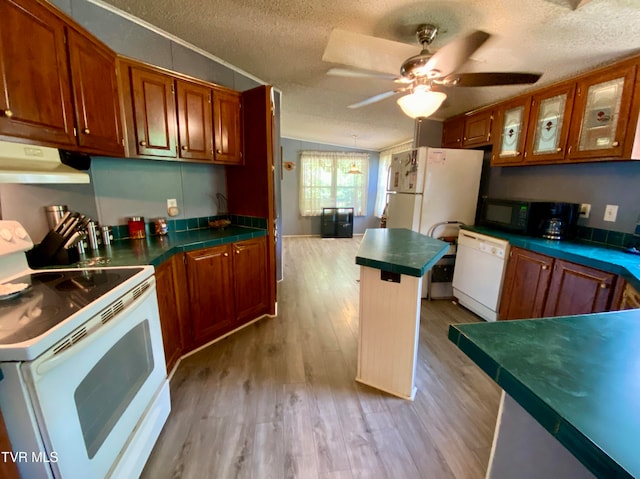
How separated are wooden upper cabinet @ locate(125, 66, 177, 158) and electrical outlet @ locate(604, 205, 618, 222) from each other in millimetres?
3483

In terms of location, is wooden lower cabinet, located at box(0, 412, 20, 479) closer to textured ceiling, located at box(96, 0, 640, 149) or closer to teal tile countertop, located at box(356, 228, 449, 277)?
teal tile countertop, located at box(356, 228, 449, 277)

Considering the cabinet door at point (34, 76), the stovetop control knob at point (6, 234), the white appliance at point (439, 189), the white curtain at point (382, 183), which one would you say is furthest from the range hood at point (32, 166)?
the white curtain at point (382, 183)

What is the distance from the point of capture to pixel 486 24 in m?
1.60

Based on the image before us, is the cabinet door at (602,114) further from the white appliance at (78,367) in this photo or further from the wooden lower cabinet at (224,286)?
the white appliance at (78,367)

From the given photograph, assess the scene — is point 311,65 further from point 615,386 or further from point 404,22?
point 615,386

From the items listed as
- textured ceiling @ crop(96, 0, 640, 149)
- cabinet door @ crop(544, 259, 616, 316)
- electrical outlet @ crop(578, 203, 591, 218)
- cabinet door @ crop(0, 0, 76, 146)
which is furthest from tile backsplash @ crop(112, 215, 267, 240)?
electrical outlet @ crop(578, 203, 591, 218)

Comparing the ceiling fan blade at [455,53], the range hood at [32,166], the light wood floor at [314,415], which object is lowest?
the light wood floor at [314,415]

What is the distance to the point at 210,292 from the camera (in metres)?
2.17

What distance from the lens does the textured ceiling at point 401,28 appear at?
1.45m

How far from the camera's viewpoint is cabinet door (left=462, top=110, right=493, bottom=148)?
2941 millimetres

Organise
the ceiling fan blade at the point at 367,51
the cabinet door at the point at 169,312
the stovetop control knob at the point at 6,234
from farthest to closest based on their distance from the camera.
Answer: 1. the cabinet door at the point at 169,312
2. the ceiling fan blade at the point at 367,51
3. the stovetop control knob at the point at 6,234

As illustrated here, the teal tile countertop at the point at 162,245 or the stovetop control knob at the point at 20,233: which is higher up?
the stovetop control knob at the point at 20,233

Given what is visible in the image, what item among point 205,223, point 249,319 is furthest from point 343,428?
point 205,223

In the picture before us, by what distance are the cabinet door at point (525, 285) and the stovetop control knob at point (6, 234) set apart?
10.9 ft
